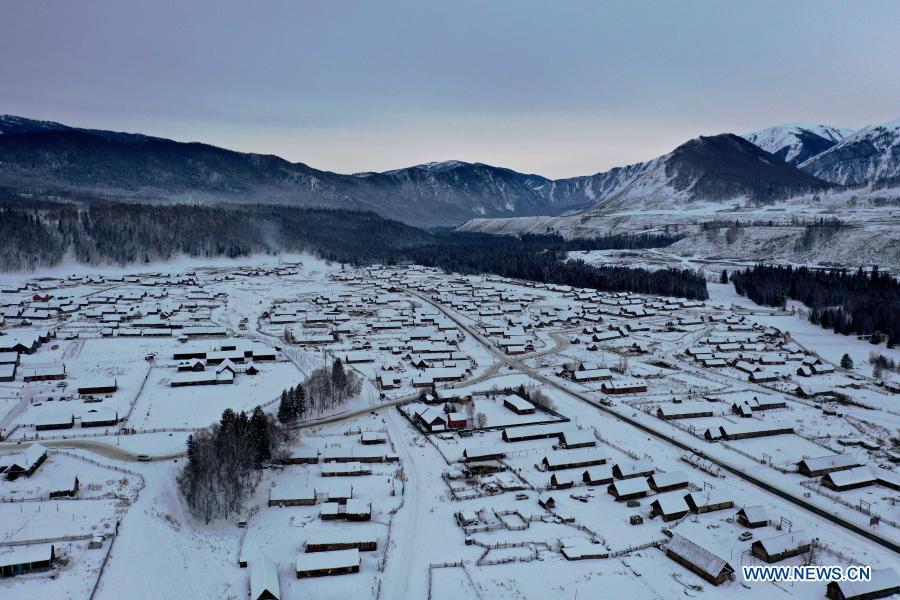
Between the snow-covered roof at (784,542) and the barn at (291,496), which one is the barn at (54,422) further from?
the snow-covered roof at (784,542)

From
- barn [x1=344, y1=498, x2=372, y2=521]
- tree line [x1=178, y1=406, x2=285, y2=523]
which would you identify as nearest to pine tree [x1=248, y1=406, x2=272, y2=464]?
tree line [x1=178, y1=406, x2=285, y2=523]

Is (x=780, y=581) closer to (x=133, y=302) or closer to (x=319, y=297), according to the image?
(x=319, y=297)

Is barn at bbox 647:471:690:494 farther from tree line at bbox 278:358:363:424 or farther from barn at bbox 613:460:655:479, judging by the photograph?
tree line at bbox 278:358:363:424

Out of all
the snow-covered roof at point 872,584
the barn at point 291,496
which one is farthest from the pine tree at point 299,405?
the snow-covered roof at point 872,584

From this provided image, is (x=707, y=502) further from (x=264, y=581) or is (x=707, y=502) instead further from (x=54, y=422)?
(x=54, y=422)

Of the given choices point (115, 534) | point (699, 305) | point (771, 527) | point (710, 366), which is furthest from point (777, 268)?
point (115, 534)

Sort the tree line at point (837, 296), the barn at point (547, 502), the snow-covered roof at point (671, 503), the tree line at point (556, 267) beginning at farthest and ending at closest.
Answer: the tree line at point (556, 267)
the tree line at point (837, 296)
the barn at point (547, 502)
the snow-covered roof at point (671, 503)
